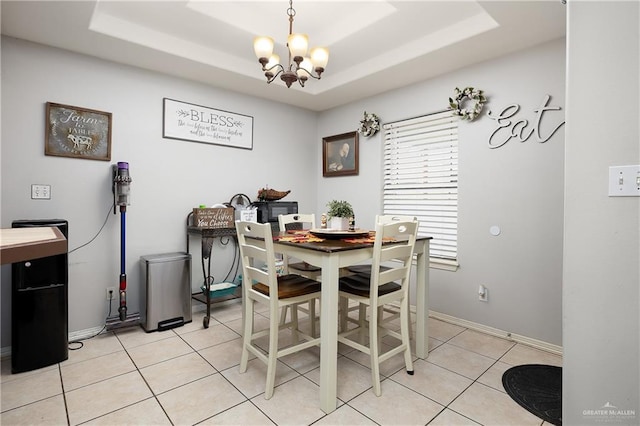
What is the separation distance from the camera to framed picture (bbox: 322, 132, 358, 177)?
159 inches

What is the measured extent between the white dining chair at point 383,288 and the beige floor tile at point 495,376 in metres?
0.48

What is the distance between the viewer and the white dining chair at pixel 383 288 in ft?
6.24

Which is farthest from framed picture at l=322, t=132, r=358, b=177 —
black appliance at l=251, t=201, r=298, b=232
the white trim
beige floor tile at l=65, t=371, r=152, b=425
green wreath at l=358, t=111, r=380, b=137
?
beige floor tile at l=65, t=371, r=152, b=425

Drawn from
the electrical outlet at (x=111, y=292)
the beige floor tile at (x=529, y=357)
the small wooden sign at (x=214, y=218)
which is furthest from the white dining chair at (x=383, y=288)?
the electrical outlet at (x=111, y=292)

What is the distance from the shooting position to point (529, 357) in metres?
2.40

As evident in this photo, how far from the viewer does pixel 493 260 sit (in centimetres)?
285

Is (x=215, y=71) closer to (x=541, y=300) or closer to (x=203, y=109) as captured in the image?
(x=203, y=109)

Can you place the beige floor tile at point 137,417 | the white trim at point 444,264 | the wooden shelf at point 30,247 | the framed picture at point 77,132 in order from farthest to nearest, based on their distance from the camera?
the white trim at point 444,264 < the framed picture at point 77,132 < the beige floor tile at point 137,417 < the wooden shelf at point 30,247

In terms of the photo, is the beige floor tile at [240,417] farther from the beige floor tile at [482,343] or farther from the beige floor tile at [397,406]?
the beige floor tile at [482,343]

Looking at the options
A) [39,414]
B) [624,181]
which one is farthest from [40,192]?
[624,181]

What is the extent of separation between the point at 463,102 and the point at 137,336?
3.61 m

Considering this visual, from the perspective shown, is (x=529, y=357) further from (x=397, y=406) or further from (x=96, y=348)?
(x=96, y=348)

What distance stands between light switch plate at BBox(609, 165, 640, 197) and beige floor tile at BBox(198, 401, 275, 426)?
1.85 m

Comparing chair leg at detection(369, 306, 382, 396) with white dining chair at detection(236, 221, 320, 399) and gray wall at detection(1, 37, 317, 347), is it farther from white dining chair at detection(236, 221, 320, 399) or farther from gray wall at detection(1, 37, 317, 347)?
gray wall at detection(1, 37, 317, 347)
